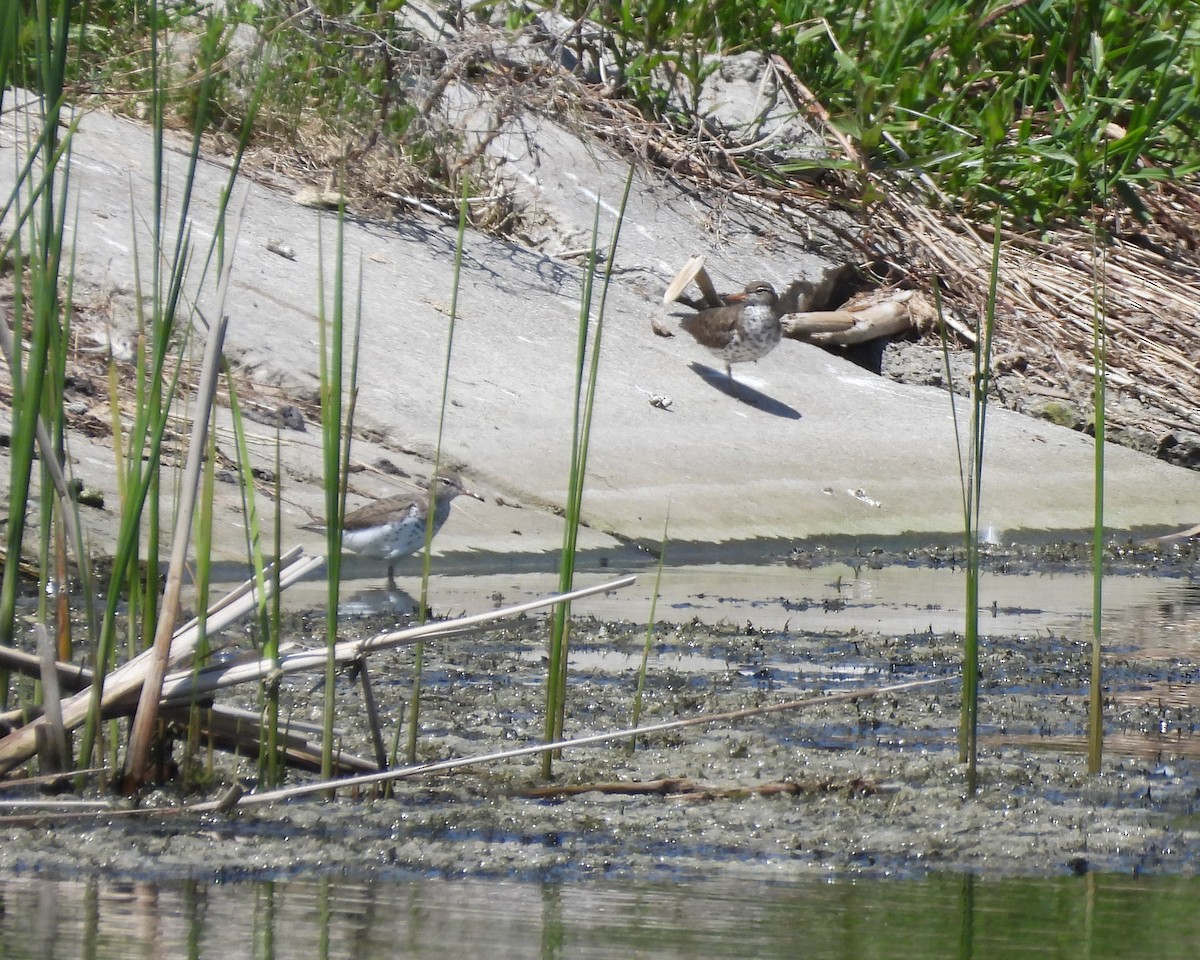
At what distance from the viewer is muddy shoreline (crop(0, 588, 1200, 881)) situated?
307 cm

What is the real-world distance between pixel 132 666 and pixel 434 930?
3.33 feet

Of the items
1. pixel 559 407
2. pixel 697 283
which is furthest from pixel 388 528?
pixel 697 283

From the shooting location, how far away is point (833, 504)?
848 centimetres

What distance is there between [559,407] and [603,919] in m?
6.24

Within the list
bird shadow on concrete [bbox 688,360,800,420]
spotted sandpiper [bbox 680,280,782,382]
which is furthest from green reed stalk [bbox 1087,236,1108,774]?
spotted sandpiper [bbox 680,280,782,382]

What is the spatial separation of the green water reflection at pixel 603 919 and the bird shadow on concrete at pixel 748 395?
6785 mm

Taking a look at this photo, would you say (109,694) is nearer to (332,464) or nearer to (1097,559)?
(332,464)

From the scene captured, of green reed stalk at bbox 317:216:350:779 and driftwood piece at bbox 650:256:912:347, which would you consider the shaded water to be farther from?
driftwood piece at bbox 650:256:912:347

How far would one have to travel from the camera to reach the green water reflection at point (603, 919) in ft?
8.29

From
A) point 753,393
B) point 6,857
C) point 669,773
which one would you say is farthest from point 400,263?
point 6,857

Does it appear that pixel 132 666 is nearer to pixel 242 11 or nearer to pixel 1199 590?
pixel 1199 590

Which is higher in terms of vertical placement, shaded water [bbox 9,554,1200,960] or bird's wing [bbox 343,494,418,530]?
bird's wing [bbox 343,494,418,530]

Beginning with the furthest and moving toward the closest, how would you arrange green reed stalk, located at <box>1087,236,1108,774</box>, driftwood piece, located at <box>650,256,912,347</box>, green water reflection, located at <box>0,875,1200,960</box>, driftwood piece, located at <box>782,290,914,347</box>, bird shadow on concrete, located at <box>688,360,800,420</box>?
driftwood piece, located at <box>782,290,914,347</box>
driftwood piece, located at <box>650,256,912,347</box>
bird shadow on concrete, located at <box>688,360,800,420</box>
green reed stalk, located at <box>1087,236,1108,774</box>
green water reflection, located at <box>0,875,1200,960</box>

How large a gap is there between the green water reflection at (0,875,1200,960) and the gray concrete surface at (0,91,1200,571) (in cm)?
424
